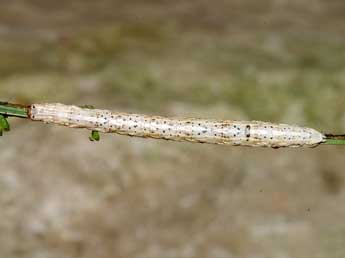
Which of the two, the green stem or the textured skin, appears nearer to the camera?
the green stem

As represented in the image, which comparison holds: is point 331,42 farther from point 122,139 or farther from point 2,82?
point 2,82

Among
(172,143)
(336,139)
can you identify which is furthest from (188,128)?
(172,143)

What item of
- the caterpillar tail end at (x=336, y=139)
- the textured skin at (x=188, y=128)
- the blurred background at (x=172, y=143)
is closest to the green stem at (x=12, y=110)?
the textured skin at (x=188, y=128)

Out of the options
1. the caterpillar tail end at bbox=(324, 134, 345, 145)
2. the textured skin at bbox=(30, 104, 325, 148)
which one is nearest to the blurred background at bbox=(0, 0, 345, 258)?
the textured skin at bbox=(30, 104, 325, 148)

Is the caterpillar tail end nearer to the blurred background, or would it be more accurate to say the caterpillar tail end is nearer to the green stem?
the green stem

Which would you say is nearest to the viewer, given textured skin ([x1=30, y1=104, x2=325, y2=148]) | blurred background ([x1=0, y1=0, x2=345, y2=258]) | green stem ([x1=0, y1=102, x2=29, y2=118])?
green stem ([x1=0, y1=102, x2=29, y2=118])

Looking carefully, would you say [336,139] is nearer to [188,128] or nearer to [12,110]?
[188,128]

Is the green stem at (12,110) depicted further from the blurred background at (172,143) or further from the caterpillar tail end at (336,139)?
the blurred background at (172,143)
